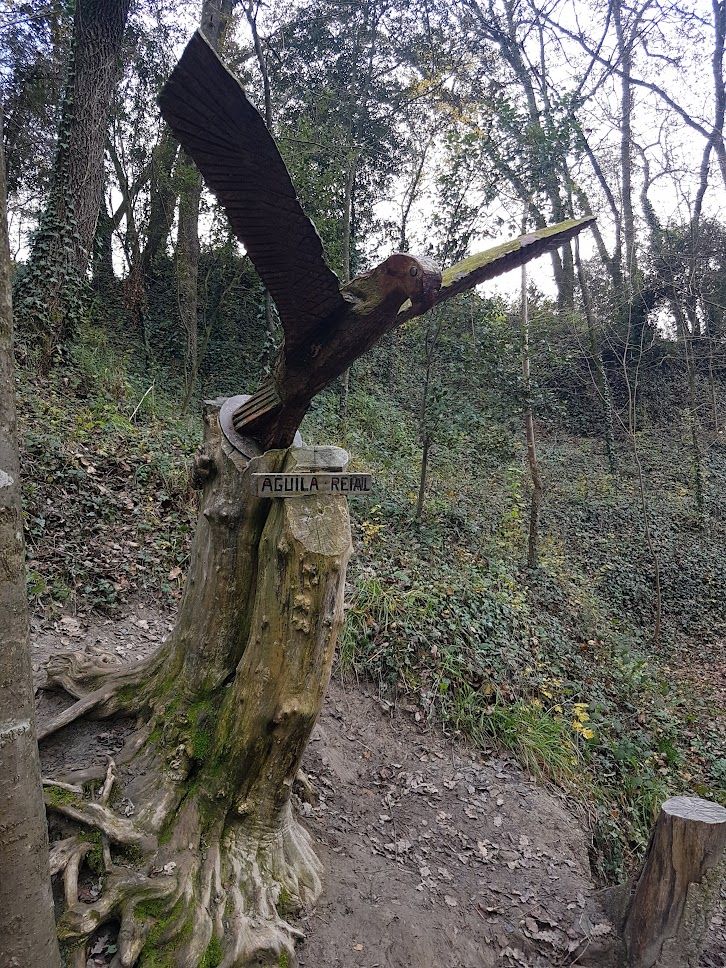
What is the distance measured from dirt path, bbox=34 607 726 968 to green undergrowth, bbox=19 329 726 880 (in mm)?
321

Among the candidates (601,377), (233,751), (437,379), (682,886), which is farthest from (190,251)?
(682,886)

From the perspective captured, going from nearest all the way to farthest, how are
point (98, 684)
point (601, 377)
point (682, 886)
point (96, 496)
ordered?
point (682, 886) < point (98, 684) < point (96, 496) < point (601, 377)

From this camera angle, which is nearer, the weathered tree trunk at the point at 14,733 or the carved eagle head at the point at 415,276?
the weathered tree trunk at the point at 14,733

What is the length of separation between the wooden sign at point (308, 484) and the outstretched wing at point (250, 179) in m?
0.67

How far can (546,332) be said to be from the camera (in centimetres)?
941

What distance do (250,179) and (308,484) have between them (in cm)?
130

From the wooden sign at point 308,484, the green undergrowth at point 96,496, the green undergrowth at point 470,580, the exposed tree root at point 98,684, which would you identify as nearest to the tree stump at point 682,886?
the green undergrowth at point 470,580

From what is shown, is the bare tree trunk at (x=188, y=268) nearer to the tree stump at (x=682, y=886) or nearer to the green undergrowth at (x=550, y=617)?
the green undergrowth at (x=550, y=617)

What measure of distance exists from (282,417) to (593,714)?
504 cm

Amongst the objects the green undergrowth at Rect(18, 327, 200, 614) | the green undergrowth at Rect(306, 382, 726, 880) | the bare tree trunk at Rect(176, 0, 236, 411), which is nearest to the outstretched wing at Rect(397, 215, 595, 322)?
the green undergrowth at Rect(306, 382, 726, 880)

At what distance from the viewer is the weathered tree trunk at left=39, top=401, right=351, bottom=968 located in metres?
2.48

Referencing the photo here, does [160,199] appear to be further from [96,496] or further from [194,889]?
A: [194,889]

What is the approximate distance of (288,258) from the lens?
7.92 feet

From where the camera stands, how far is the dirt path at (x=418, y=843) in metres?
3.02
